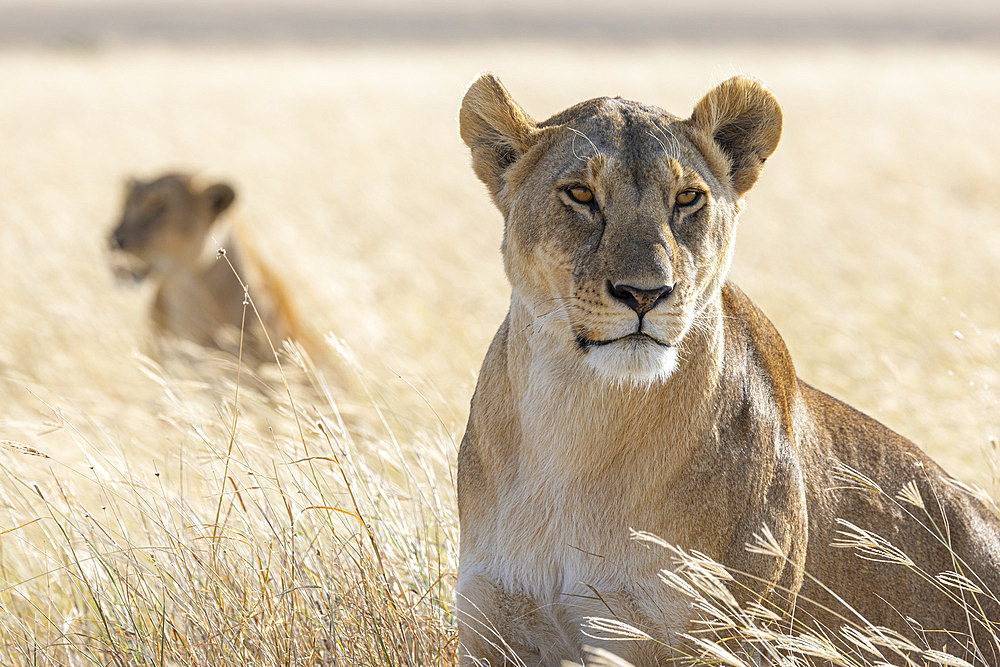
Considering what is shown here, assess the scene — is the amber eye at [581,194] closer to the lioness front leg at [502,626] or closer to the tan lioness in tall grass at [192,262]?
the lioness front leg at [502,626]

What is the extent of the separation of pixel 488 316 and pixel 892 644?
277 inches

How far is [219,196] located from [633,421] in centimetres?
650

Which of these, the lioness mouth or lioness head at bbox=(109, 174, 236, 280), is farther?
lioness head at bbox=(109, 174, 236, 280)

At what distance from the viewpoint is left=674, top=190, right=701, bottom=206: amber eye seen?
3201mm

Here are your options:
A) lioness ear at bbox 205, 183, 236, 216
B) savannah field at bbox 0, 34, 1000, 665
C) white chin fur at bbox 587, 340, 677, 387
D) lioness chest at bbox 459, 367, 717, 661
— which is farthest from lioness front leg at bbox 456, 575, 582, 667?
lioness ear at bbox 205, 183, 236, 216

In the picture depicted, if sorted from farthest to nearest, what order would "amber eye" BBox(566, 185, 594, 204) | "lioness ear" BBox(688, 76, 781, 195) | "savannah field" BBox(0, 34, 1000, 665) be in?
"savannah field" BBox(0, 34, 1000, 665), "lioness ear" BBox(688, 76, 781, 195), "amber eye" BBox(566, 185, 594, 204)

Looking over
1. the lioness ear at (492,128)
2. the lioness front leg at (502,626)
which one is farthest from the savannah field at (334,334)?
the lioness ear at (492,128)

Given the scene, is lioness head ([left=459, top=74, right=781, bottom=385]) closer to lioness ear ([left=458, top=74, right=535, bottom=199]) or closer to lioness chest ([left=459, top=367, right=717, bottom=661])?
lioness ear ([left=458, top=74, right=535, bottom=199])

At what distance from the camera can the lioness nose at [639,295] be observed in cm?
291

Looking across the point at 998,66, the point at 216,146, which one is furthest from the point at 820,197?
the point at 998,66

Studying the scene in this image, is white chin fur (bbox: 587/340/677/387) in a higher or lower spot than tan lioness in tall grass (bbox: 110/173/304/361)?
higher

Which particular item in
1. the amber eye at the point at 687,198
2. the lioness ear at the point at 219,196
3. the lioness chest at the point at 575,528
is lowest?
the lioness chest at the point at 575,528

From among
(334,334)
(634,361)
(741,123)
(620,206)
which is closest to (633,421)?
(634,361)

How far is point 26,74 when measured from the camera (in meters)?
30.6
